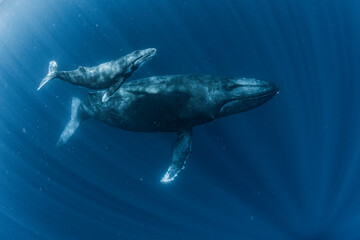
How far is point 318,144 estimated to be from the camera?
1514cm

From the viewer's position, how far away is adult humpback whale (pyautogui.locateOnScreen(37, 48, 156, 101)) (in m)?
7.08

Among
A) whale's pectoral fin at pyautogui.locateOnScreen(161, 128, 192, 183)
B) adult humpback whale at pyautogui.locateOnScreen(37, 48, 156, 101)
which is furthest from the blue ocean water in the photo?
adult humpback whale at pyautogui.locateOnScreen(37, 48, 156, 101)

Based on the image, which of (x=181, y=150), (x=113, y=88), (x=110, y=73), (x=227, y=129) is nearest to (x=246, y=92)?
(x=181, y=150)

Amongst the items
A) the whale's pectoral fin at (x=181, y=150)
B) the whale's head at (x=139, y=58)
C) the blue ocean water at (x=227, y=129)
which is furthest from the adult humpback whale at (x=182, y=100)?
the blue ocean water at (x=227, y=129)

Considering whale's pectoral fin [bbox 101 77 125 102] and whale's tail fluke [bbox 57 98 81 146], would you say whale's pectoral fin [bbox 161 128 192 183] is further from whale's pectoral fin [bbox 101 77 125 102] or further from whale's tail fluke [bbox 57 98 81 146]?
whale's tail fluke [bbox 57 98 81 146]

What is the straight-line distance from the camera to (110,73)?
756cm

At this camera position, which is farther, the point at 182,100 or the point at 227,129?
the point at 227,129

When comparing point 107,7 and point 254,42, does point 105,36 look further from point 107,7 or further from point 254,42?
point 254,42

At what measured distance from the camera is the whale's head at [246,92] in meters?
7.95

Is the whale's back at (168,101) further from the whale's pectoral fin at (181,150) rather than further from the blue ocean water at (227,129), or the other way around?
the blue ocean water at (227,129)

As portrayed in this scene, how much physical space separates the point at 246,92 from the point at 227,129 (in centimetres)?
556

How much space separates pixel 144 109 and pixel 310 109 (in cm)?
1041

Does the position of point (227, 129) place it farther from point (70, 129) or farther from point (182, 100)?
point (70, 129)

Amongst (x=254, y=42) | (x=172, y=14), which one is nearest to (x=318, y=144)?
(x=254, y=42)
